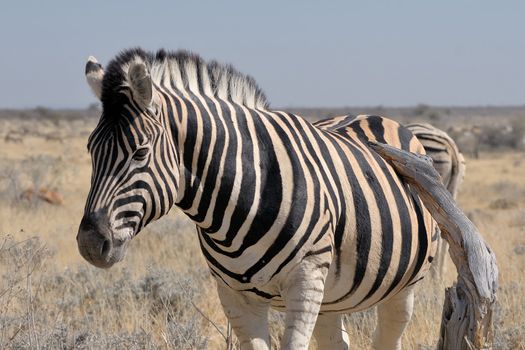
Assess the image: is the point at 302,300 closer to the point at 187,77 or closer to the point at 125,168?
the point at 125,168

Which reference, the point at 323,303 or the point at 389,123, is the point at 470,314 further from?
the point at 389,123

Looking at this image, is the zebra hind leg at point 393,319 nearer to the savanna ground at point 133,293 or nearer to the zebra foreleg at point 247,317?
the savanna ground at point 133,293

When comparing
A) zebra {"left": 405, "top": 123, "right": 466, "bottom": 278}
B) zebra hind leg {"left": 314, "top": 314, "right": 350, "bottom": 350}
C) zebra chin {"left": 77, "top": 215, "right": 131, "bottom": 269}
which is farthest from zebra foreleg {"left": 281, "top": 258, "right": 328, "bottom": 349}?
zebra {"left": 405, "top": 123, "right": 466, "bottom": 278}

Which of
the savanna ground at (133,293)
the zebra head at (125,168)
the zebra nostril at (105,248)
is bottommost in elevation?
the savanna ground at (133,293)

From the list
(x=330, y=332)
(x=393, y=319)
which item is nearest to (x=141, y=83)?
(x=330, y=332)

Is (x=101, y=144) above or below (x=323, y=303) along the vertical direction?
above

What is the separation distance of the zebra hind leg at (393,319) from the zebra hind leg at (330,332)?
242 mm

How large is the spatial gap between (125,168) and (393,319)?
2.12 m

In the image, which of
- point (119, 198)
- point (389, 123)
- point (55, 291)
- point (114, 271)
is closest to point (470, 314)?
point (389, 123)

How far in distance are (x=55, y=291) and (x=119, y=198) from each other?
14.3ft

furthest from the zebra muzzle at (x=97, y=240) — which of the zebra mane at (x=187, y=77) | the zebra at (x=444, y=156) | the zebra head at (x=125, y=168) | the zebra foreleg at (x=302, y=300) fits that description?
the zebra at (x=444, y=156)

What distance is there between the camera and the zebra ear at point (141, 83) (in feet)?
9.73

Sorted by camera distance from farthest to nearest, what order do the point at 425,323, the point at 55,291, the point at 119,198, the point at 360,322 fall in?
the point at 55,291, the point at 360,322, the point at 425,323, the point at 119,198

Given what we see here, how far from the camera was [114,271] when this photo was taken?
Result: 7930mm
